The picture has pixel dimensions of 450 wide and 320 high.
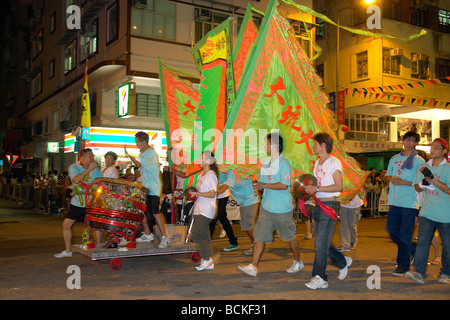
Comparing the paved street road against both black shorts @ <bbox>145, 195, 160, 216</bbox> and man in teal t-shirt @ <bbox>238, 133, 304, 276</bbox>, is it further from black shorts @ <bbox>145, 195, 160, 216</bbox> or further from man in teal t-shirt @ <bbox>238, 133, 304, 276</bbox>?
black shorts @ <bbox>145, 195, 160, 216</bbox>

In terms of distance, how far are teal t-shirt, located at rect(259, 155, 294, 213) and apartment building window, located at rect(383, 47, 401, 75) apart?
20002 millimetres

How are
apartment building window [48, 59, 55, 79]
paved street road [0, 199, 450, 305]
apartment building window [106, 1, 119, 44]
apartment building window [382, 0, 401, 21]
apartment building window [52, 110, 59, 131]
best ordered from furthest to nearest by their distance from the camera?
1. apartment building window [48, 59, 55, 79]
2. apartment building window [52, 110, 59, 131]
3. apartment building window [382, 0, 401, 21]
4. apartment building window [106, 1, 119, 44]
5. paved street road [0, 199, 450, 305]

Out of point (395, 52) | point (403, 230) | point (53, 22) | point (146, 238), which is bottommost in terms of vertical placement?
point (146, 238)

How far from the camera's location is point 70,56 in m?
25.2

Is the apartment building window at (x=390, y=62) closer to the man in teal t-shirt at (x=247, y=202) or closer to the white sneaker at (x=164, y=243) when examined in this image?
the man in teal t-shirt at (x=247, y=202)

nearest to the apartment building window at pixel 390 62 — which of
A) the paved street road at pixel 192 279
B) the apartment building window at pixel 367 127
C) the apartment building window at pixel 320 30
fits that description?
the apartment building window at pixel 367 127

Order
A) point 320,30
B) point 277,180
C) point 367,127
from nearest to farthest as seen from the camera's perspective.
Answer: point 277,180, point 367,127, point 320,30

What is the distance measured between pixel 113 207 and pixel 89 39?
17.7m

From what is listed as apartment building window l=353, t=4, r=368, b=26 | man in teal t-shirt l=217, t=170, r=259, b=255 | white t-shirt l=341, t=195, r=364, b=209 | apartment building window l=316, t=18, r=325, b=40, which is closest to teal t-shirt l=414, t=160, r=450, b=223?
white t-shirt l=341, t=195, r=364, b=209

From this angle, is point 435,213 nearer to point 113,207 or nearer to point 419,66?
point 113,207

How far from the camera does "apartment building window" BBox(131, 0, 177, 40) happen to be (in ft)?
59.6

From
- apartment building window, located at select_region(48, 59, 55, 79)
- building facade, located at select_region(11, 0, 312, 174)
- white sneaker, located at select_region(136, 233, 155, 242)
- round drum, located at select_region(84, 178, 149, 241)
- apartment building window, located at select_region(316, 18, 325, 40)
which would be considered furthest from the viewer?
apartment building window, located at select_region(48, 59, 55, 79)

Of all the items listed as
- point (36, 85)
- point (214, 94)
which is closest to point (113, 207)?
point (214, 94)

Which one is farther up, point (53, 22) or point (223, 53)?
point (53, 22)
